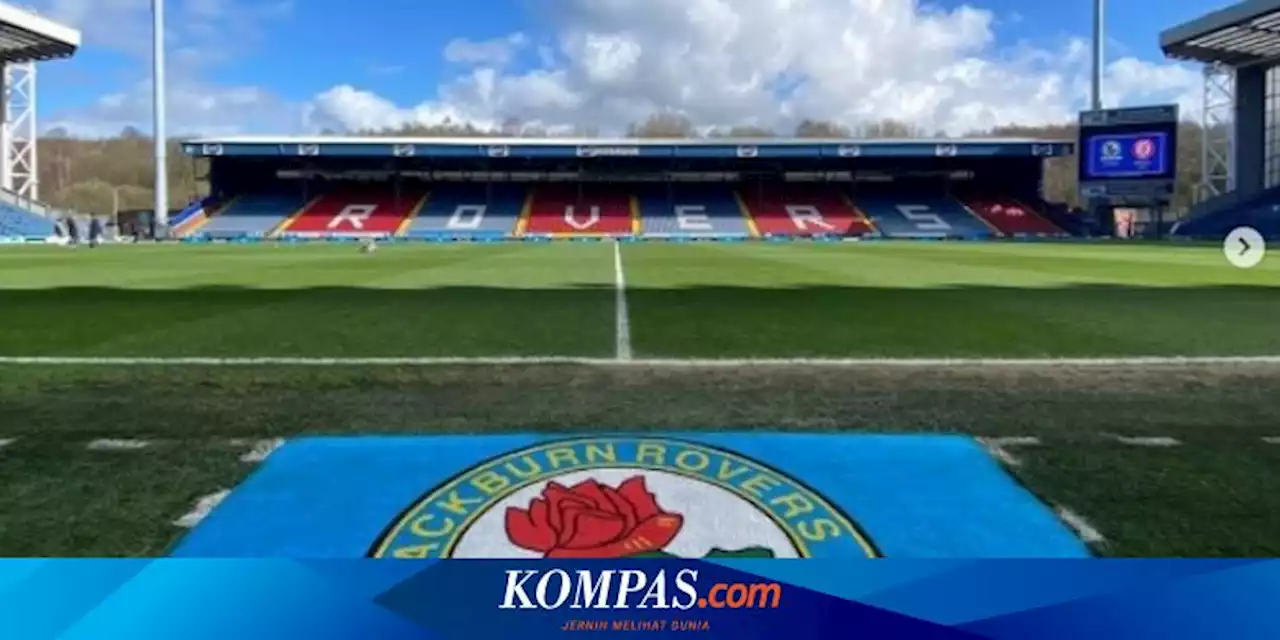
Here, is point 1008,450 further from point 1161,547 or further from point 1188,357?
point 1188,357

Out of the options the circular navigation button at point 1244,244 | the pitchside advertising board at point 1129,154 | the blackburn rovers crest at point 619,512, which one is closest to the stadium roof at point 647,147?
the pitchside advertising board at point 1129,154

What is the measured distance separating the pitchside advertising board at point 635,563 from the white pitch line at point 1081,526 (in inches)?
3.9

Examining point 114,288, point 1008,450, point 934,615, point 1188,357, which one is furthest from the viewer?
point 114,288

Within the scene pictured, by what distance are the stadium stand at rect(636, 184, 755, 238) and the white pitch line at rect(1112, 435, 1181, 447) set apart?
170 ft

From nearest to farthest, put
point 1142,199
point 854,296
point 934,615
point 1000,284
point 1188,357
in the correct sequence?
point 934,615, point 1188,357, point 854,296, point 1000,284, point 1142,199

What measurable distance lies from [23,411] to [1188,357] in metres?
8.45

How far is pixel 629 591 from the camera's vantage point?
3002 mm

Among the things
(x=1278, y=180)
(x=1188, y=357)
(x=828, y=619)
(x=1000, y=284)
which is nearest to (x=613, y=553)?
(x=828, y=619)

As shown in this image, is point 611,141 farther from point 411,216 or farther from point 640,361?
point 640,361

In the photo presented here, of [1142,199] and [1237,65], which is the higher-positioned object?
[1237,65]

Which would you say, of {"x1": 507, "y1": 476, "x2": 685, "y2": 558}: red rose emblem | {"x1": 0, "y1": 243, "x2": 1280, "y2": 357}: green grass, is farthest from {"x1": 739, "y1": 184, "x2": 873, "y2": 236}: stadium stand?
{"x1": 507, "y1": 476, "x2": 685, "y2": 558}: red rose emblem

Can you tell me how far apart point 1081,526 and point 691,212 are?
58.8 m

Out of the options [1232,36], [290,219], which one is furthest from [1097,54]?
[290,219]

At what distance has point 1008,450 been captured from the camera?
4762mm
